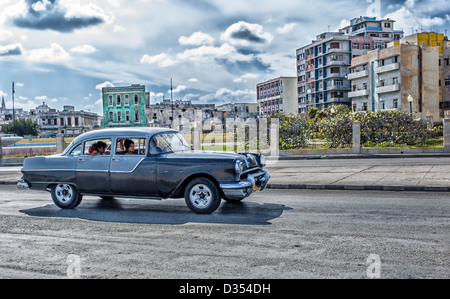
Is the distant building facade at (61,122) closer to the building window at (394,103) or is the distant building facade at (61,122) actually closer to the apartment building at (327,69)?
the apartment building at (327,69)

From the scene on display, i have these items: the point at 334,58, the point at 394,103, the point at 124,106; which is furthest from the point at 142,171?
the point at 334,58

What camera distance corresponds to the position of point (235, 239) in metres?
6.22

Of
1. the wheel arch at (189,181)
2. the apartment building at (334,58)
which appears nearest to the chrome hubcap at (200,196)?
the wheel arch at (189,181)

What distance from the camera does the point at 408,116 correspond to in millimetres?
27922

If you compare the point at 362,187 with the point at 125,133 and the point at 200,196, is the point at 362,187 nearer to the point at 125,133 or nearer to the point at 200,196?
the point at 200,196

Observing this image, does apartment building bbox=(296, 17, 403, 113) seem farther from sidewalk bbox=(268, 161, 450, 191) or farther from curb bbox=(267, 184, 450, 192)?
curb bbox=(267, 184, 450, 192)

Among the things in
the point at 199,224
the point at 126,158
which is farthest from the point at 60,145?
the point at 199,224

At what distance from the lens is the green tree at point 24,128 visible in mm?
109375

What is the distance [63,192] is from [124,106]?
78.1m

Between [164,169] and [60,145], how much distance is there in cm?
2667

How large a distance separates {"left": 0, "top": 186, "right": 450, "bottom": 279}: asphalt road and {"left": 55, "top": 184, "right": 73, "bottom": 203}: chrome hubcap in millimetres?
315

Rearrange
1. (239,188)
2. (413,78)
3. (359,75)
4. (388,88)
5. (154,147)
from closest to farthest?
(239,188) < (154,147) < (413,78) < (388,88) < (359,75)

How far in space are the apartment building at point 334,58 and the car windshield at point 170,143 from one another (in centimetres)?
7932
